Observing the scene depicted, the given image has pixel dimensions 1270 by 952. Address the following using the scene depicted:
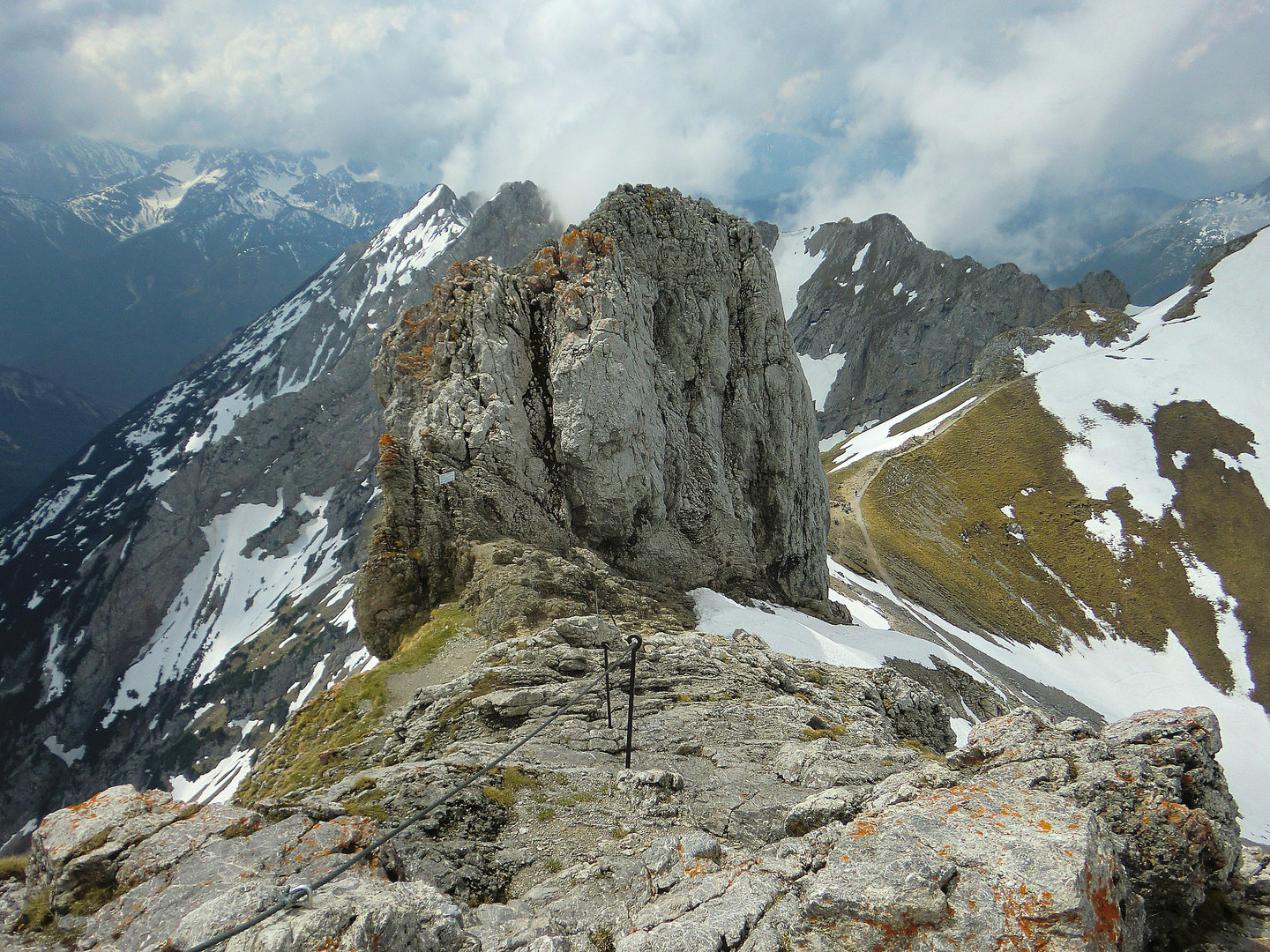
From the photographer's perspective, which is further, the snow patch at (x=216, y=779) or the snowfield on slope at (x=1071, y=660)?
the snow patch at (x=216, y=779)

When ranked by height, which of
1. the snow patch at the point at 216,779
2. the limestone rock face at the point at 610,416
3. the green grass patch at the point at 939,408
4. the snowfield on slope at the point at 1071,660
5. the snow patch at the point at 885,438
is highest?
the green grass patch at the point at 939,408

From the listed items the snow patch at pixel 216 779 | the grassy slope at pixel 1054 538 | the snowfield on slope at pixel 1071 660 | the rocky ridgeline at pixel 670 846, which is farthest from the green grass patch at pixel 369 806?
the snow patch at pixel 216 779

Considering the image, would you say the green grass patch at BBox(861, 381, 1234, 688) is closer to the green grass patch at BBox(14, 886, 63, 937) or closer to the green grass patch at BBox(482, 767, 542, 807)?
the green grass patch at BBox(482, 767, 542, 807)

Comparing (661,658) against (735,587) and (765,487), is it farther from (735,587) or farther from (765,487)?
(765,487)

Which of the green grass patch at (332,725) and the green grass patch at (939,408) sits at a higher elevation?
the green grass patch at (939,408)

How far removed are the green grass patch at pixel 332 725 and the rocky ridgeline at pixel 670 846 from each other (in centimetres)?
25

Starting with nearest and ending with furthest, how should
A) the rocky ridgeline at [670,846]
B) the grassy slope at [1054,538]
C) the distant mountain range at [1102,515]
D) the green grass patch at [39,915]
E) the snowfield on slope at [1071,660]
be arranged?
1. the rocky ridgeline at [670,846]
2. the green grass patch at [39,915]
3. the snowfield on slope at [1071,660]
4. the distant mountain range at [1102,515]
5. the grassy slope at [1054,538]

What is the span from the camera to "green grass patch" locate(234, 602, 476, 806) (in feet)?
43.1

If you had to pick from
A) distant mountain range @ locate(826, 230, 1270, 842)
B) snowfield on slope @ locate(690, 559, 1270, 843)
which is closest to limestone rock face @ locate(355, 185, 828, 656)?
snowfield on slope @ locate(690, 559, 1270, 843)

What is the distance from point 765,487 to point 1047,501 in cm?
8670

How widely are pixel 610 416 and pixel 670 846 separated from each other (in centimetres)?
2054

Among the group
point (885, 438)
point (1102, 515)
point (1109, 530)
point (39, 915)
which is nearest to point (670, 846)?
point (39, 915)

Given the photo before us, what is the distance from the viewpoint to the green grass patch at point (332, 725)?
13133 mm

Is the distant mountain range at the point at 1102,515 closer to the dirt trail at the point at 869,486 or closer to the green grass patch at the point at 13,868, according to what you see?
the dirt trail at the point at 869,486
